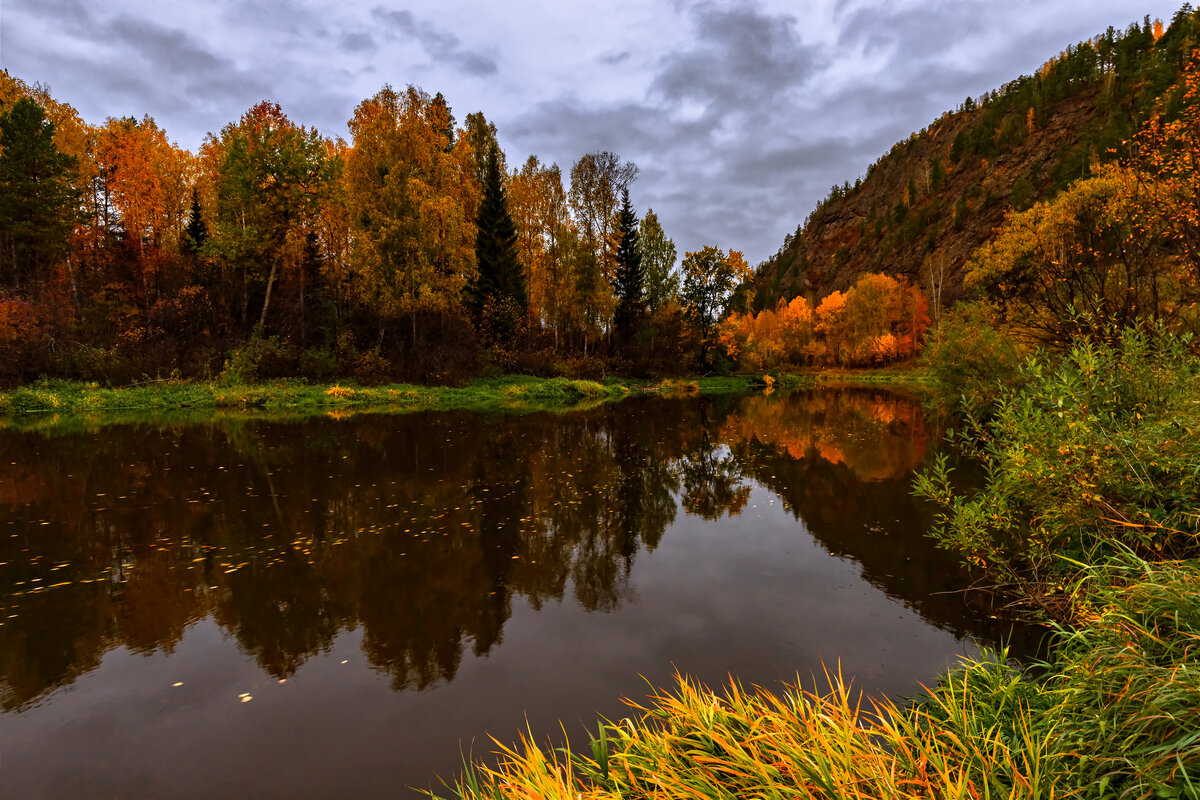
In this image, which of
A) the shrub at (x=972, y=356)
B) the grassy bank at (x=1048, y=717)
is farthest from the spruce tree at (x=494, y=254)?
the grassy bank at (x=1048, y=717)

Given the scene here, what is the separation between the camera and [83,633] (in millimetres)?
6238

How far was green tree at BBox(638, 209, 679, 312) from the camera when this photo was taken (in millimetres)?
51781

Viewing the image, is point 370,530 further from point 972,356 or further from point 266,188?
point 266,188

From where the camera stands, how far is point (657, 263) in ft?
174

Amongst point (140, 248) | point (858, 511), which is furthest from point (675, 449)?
point (140, 248)

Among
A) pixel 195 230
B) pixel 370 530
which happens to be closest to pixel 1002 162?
pixel 195 230

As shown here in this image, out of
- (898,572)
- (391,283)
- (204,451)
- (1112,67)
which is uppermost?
(1112,67)

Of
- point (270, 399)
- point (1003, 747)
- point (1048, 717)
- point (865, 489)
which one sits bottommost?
point (865, 489)

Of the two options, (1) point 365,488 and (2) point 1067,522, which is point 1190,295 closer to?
(2) point 1067,522

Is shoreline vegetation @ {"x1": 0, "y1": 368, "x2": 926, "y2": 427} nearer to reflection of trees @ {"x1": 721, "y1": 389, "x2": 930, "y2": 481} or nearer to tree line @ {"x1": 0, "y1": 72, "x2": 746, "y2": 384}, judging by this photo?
tree line @ {"x1": 0, "y1": 72, "x2": 746, "y2": 384}

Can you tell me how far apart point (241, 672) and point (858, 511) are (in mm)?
10927

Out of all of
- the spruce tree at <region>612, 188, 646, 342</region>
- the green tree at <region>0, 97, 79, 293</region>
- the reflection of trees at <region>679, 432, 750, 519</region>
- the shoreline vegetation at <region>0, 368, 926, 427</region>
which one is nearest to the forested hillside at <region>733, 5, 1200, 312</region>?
the spruce tree at <region>612, 188, 646, 342</region>

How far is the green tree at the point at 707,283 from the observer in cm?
5066

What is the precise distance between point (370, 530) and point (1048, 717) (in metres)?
9.71
